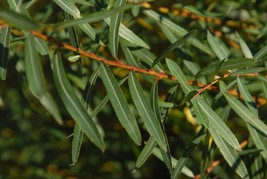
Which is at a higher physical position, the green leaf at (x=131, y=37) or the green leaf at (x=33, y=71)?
the green leaf at (x=33, y=71)

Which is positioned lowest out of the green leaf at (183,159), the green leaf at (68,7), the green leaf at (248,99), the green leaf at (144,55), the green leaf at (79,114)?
the green leaf at (183,159)

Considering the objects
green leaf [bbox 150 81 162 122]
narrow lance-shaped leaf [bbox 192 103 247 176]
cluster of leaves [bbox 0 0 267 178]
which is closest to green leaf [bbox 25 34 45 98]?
cluster of leaves [bbox 0 0 267 178]

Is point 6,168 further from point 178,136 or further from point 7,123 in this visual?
point 178,136

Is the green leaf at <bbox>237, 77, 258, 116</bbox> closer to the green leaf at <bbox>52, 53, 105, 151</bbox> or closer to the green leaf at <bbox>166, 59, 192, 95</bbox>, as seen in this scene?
the green leaf at <bbox>166, 59, 192, 95</bbox>

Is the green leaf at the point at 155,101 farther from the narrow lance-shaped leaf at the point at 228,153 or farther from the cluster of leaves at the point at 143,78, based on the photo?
the narrow lance-shaped leaf at the point at 228,153

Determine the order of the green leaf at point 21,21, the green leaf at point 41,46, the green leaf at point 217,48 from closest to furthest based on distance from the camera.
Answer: the green leaf at point 21,21, the green leaf at point 41,46, the green leaf at point 217,48

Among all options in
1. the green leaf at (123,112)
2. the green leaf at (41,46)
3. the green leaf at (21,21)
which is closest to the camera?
the green leaf at (21,21)

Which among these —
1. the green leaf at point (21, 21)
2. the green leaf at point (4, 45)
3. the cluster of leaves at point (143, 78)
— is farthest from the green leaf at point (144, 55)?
the green leaf at point (21, 21)
